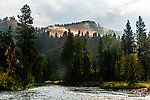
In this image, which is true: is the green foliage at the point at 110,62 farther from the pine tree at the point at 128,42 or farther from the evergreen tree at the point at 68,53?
the evergreen tree at the point at 68,53

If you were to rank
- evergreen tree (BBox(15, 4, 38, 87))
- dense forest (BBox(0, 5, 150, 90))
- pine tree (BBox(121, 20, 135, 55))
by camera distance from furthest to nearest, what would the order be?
1. pine tree (BBox(121, 20, 135, 55))
2. evergreen tree (BBox(15, 4, 38, 87))
3. dense forest (BBox(0, 5, 150, 90))

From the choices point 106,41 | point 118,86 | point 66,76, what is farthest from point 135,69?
point 106,41

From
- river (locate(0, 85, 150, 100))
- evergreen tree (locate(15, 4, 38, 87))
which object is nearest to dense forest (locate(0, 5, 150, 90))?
evergreen tree (locate(15, 4, 38, 87))

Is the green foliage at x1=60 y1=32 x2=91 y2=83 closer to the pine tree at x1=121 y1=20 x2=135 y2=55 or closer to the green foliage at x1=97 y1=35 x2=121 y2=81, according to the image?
the green foliage at x1=97 y1=35 x2=121 y2=81

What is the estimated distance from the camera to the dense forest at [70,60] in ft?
131

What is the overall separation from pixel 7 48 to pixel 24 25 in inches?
612

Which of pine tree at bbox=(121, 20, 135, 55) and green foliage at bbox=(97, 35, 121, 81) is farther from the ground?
pine tree at bbox=(121, 20, 135, 55)

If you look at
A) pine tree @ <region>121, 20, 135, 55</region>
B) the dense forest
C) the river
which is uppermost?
pine tree @ <region>121, 20, 135, 55</region>

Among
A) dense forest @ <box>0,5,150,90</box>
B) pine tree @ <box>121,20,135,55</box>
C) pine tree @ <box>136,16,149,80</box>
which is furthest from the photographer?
pine tree @ <box>121,20,135,55</box>

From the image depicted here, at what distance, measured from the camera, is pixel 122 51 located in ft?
281

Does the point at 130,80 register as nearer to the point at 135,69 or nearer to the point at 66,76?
the point at 135,69

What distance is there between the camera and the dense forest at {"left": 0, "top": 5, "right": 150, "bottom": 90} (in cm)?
3982

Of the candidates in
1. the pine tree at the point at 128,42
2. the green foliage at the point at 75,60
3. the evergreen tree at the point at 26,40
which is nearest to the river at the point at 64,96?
the evergreen tree at the point at 26,40

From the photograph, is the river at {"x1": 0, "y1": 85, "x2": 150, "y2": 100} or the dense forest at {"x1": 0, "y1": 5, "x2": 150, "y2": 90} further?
the dense forest at {"x1": 0, "y1": 5, "x2": 150, "y2": 90}
